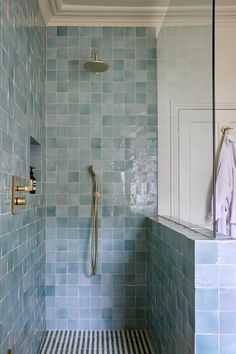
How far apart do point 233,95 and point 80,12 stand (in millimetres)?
1512

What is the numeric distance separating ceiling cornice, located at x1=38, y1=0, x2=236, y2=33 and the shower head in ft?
1.56

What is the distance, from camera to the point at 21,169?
1.95 meters

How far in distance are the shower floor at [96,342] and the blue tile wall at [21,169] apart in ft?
0.45

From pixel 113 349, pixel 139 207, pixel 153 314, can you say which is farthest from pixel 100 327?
pixel 139 207

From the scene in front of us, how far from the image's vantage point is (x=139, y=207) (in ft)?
9.47

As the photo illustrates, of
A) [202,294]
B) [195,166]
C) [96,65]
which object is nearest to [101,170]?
[96,65]

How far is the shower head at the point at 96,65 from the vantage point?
2.56 metres

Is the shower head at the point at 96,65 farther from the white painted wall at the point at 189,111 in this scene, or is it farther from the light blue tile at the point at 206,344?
the light blue tile at the point at 206,344

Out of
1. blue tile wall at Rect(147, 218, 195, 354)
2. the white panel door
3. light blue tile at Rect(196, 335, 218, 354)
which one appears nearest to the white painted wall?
the white panel door

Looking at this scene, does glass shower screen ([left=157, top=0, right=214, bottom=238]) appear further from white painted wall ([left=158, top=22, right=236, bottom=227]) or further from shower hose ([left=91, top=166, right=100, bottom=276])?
shower hose ([left=91, top=166, right=100, bottom=276])

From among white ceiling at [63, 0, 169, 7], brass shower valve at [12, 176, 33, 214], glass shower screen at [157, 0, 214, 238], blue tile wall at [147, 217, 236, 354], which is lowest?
blue tile wall at [147, 217, 236, 354]

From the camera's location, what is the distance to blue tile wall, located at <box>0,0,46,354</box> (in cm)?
159

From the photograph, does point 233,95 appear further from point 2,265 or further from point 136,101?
point 2,265

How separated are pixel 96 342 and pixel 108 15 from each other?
2.73 m
